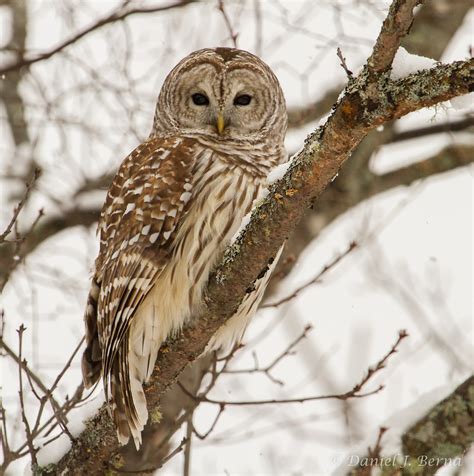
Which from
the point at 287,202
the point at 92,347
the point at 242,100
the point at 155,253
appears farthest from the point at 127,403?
the point at 242,100

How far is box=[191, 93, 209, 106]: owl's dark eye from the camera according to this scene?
6.10 metres

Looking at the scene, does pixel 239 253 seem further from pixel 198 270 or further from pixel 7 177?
pixel 7 177

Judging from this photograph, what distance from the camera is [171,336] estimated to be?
4.70 metres

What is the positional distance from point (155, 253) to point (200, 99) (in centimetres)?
165

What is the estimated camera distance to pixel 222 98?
6.00m

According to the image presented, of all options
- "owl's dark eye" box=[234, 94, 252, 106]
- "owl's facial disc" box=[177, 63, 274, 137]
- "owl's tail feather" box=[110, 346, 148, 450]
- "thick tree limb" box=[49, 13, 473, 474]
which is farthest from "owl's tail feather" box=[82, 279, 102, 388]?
"owl's dark eye" box=[234, 94, 252, 106]

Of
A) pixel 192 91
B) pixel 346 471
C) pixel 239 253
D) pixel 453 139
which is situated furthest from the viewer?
pixel 453 139

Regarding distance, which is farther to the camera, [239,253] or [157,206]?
[157,206]

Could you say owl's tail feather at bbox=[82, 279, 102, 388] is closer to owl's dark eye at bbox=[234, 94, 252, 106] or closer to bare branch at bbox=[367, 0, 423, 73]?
owl's dark eye at bbox=[234, 94, 252, 106]

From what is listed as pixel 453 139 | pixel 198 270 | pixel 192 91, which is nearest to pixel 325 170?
pixel 198 270

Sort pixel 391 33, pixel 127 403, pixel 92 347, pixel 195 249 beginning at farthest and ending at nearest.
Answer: pixel 92 347 → pixel 195 249 → pixel 127 403 → pixel 391 33

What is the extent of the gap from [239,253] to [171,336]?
866 mm

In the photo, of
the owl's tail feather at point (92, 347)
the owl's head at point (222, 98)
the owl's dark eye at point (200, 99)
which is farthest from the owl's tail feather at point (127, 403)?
the owl's dark eye at point (200, 99)

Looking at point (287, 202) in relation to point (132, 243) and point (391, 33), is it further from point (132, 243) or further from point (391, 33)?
point (132, 243)
